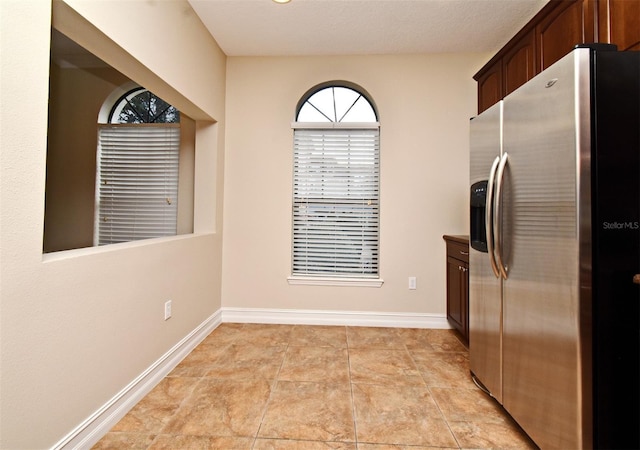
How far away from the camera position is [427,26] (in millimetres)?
2604

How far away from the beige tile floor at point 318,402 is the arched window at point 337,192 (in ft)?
2.88

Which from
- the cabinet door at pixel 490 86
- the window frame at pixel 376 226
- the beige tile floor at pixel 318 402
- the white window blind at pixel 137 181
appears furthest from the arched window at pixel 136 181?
the cabinet door at pixel 490 86

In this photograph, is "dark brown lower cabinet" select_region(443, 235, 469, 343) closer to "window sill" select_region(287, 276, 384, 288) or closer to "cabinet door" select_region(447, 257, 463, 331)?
"cabinet door" select_region(447, 257, 463, 331)

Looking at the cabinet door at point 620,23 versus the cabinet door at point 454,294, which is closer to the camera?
the cabinet door at point 620,23

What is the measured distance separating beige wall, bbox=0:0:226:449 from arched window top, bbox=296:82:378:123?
125 cm

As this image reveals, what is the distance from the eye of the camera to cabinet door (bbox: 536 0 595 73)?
5.70 feet

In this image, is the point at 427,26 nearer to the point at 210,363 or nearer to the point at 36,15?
the point at 36,15

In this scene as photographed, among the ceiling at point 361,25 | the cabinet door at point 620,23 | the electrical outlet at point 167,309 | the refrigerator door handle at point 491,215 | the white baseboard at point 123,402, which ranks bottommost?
the white baseboard at point 123,402

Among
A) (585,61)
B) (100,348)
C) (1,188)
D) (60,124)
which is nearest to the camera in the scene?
(1,188)

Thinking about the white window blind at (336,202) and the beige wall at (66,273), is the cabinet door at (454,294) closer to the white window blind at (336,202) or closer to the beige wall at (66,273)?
the white window blind at (336,202)

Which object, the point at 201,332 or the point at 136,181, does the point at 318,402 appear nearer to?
the point at 201,332

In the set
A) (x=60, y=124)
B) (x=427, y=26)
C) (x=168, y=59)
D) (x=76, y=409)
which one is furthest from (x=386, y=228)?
(x=60, y=124)

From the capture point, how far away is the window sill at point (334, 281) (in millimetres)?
3078

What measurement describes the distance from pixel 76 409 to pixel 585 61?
2.64 meters
